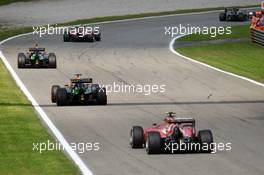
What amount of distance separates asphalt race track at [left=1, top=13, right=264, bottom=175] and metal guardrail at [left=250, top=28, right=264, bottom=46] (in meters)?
4.62

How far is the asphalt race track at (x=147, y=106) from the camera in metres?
16.9

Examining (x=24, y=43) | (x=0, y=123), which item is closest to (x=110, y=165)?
(x=0, y=123)

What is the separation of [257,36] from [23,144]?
102 ft

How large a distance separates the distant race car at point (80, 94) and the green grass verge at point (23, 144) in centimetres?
90

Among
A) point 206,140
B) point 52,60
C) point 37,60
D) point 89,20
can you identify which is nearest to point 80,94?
point 206,140

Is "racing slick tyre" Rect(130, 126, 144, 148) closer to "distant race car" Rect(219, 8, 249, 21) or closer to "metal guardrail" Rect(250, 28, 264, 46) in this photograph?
"metal guardrail" Rect(250, 28, 264, 46)

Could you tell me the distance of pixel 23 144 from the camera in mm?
19219

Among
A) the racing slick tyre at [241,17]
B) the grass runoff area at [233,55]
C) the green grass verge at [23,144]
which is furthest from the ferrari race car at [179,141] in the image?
the racing slick tyre at [241,17]

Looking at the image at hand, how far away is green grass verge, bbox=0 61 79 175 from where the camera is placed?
53.5 ft

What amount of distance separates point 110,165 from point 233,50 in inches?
1163

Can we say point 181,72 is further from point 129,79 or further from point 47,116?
point 47,116

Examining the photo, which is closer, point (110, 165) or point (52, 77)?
point (110, 165)

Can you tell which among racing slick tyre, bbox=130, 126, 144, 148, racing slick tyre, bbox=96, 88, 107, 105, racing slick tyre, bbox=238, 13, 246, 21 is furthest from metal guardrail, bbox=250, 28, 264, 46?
racing slick tyre, bbox=130, 126, 144, 148

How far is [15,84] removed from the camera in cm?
3241
